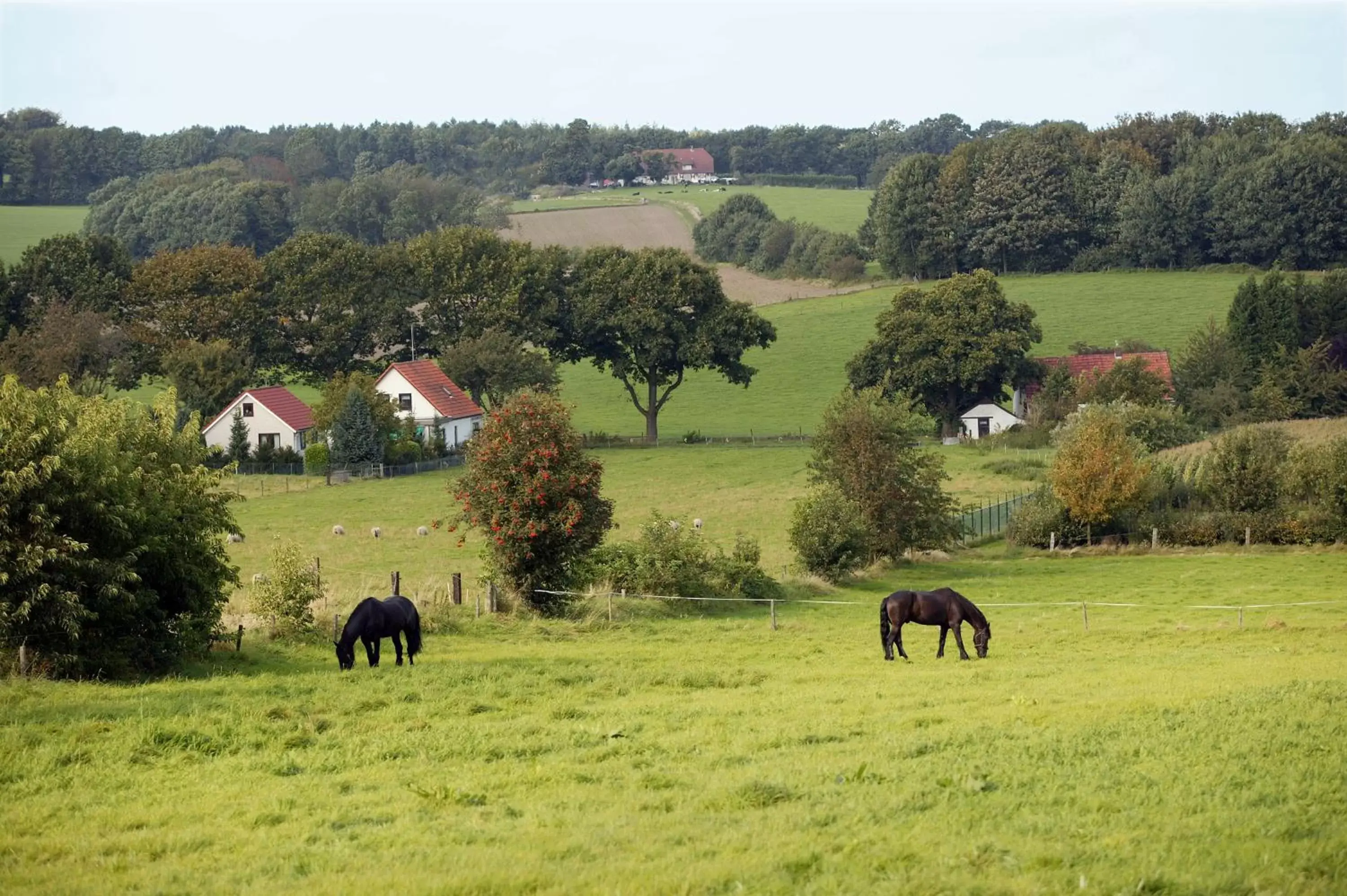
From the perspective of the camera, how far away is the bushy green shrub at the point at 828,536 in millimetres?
39438

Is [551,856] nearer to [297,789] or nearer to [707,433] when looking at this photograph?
[297,789]

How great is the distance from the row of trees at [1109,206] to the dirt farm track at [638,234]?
9106mm

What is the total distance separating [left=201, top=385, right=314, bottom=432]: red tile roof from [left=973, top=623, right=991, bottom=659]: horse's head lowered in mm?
51966

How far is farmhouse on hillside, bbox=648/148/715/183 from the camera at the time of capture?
623 feet

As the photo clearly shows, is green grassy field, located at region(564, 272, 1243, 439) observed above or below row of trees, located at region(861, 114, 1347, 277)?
below

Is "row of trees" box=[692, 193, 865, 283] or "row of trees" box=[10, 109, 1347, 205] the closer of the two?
"row of trees" box=[692, 193, 865, 283]

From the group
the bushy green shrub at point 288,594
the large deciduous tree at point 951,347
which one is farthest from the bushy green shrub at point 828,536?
the large deciduous tree at point 951,347

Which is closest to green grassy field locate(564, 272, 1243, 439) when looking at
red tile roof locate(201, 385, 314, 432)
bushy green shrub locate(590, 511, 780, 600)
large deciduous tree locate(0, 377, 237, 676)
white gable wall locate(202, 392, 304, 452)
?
red tile roof locate(201, 385, 314, 432)

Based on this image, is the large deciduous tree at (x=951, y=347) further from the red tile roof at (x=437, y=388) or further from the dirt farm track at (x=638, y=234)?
the dirt farm track at (x=638, y=234)

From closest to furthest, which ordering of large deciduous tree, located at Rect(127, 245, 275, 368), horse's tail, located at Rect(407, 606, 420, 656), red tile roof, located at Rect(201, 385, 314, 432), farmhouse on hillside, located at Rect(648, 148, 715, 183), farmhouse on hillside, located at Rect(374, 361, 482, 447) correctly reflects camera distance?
1. horse's tail, located at Rect(407, 606, 420, 656)
2. red tile roof, located at Rect(201, 385, 314, 432)
3. farmhouse on hillside, located at Rect(374, 361, 482, 447)
4. large deciduous tree, located at Rect(127, 245, 275, 368)
5. farmhouse on hillside, located at Rect(648, 148, 715, 183)

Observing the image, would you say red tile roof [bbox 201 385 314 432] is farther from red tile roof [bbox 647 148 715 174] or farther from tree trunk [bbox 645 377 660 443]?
red tile roof [bbox 647 148 715 174]

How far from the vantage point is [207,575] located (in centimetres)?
2222

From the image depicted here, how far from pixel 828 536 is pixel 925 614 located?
567 inches

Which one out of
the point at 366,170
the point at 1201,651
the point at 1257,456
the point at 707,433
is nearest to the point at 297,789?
the point at 1201,651
